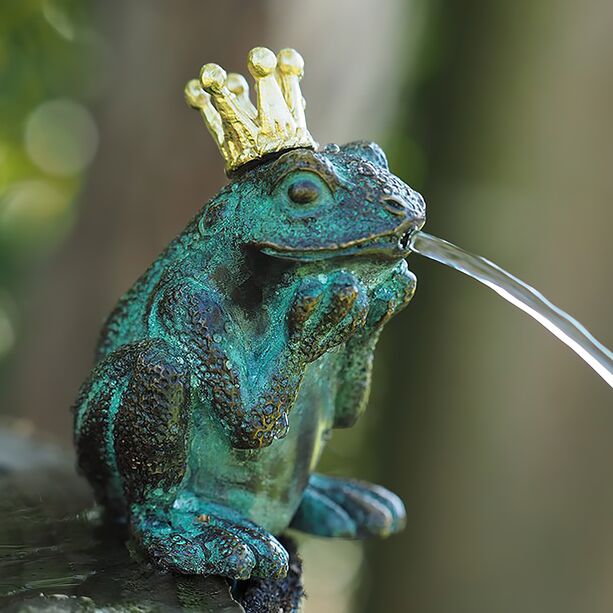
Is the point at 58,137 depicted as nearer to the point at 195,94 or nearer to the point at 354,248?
the point at 195,94

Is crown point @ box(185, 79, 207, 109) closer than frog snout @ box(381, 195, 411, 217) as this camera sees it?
No

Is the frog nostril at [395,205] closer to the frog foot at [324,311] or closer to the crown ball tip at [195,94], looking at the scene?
the frog foot at [324,311]

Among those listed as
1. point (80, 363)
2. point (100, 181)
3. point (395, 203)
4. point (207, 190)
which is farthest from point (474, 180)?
point (395, 203)

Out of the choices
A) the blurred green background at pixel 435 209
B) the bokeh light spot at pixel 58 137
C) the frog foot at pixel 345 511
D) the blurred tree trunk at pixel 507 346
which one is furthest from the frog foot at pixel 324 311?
the bokeh light spot at pixel 58 137

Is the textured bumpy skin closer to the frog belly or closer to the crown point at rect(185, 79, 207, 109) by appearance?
the frog belly

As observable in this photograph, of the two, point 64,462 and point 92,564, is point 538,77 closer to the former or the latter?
point 64,462

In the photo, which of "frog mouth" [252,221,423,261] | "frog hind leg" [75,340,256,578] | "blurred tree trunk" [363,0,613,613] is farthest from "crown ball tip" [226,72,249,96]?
"blurred tree trunk" [363,0,613,613]

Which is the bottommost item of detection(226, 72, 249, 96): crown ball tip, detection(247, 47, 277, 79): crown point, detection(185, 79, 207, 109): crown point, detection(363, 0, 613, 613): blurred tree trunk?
detection(363, 0, 613, 613): blurred tree trunk
